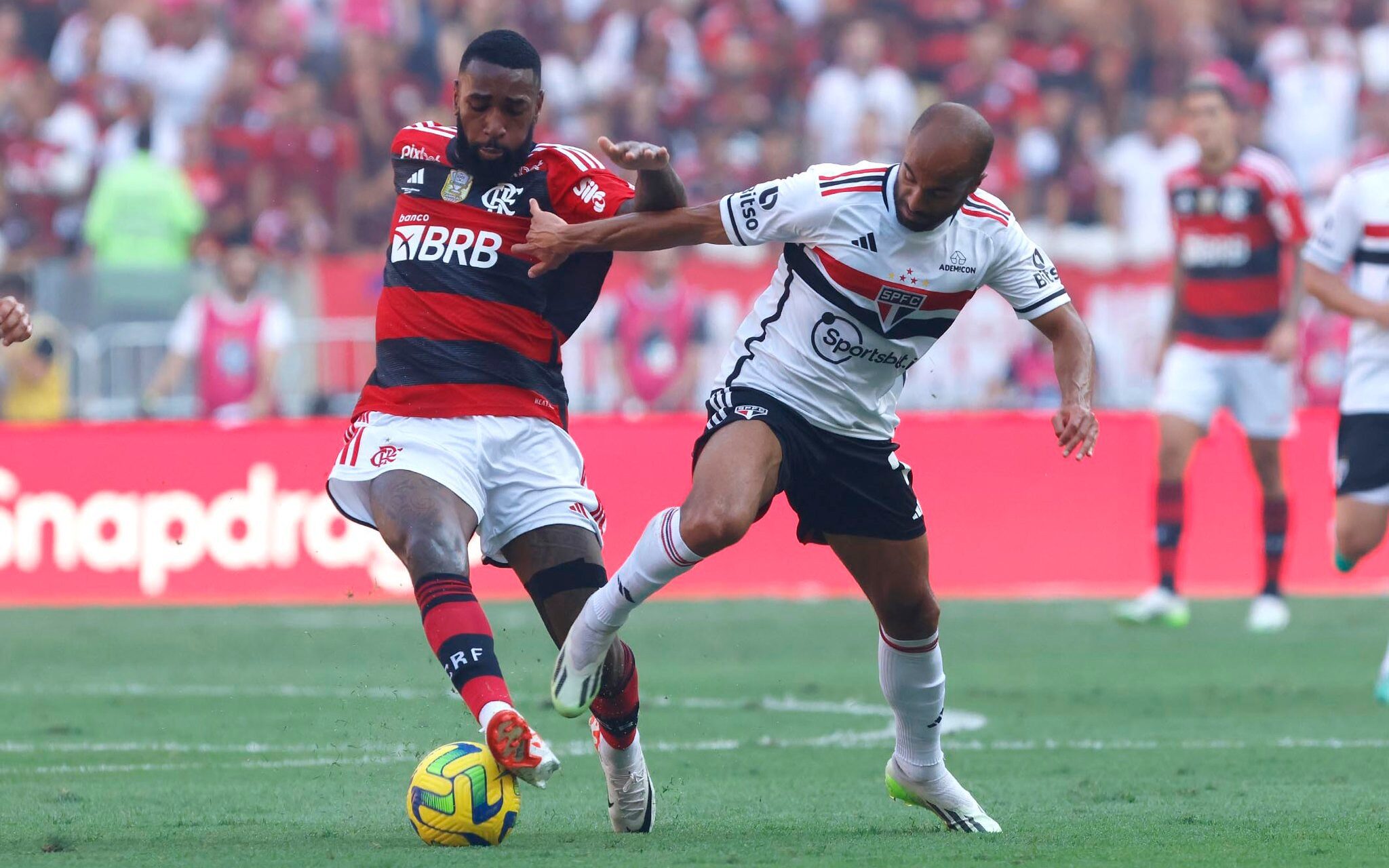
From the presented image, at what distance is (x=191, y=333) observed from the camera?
1530 cm

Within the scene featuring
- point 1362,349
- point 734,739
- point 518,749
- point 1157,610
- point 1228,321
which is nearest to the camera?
point 518,749

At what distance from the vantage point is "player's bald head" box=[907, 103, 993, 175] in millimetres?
5492

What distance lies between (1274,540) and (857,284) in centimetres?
725

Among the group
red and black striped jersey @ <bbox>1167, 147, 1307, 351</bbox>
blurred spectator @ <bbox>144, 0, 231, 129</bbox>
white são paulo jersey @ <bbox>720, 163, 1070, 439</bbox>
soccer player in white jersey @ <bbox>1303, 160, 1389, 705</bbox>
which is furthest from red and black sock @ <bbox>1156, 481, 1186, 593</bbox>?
blurred spectator @ <bbox>144, 0, 231, 129</bbox>

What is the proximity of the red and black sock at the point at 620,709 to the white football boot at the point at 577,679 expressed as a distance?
10.9 inches

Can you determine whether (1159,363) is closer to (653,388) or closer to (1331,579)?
(1331,579)

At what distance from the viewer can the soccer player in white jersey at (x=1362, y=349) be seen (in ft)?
29.5

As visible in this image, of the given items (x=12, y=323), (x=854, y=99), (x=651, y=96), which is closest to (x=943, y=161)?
(x=12, y=323)

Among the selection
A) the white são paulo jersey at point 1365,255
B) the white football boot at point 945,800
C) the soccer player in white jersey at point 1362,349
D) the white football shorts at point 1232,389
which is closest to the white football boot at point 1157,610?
the white football shorts at point 1232,389

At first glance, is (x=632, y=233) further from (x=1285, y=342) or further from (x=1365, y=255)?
(x=1285, y=342)

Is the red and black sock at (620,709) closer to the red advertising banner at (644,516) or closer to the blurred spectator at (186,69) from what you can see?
the red advertising banner at (644,516)

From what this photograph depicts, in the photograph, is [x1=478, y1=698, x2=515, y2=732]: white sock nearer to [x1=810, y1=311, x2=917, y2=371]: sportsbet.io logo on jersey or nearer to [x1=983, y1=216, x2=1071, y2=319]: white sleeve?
[x1=810, y1=311, x2=917, y2=371]: sportsbet.io logo on jersey

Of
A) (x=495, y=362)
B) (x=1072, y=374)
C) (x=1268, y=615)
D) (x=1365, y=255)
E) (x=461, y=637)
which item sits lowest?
(x=1268, y=615)

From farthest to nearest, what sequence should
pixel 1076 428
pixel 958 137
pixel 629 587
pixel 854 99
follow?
1. pixel 854 99
2. pixel 1076 428
3. pixel 629 587
4. pixel 958 137
